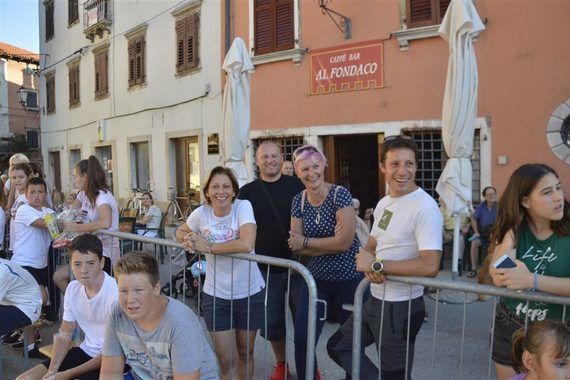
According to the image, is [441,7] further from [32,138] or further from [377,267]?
[32,138]

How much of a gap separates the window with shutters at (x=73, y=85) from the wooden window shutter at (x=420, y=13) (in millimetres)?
13758

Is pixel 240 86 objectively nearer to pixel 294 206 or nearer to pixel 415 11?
pixel 415 11

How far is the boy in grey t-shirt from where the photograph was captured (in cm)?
240

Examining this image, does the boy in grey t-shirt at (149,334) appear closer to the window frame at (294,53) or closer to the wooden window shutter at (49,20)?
the window frame at (294,53)

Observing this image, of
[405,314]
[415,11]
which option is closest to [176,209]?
[415,11]

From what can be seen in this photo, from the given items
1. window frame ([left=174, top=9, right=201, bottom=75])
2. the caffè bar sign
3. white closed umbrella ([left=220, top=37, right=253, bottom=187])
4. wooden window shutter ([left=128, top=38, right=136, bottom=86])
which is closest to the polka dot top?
white closed umbrella ([left=220, top=37, right=253, bottom=187])

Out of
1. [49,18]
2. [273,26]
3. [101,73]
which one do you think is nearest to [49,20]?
[49,18]

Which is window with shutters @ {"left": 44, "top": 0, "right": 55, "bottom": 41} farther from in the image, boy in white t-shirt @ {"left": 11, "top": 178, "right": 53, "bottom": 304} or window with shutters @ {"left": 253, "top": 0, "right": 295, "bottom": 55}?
boy in white t-shirt @ {"left": 11, "top": 178, "right": 53, "bottom": 304}

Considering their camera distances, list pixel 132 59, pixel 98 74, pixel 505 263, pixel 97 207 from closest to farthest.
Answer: pixel 505 263 → pixel 97 207 → pixel 132 59 → pixel 98 74

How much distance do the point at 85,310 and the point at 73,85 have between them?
17.4 meters

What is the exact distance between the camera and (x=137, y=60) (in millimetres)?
14555

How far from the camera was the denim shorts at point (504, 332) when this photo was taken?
90.5 inches

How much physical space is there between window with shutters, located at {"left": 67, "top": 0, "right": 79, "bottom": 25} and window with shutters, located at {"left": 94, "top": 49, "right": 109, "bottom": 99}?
2256 millimetres

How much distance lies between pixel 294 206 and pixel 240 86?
4.70 meters
